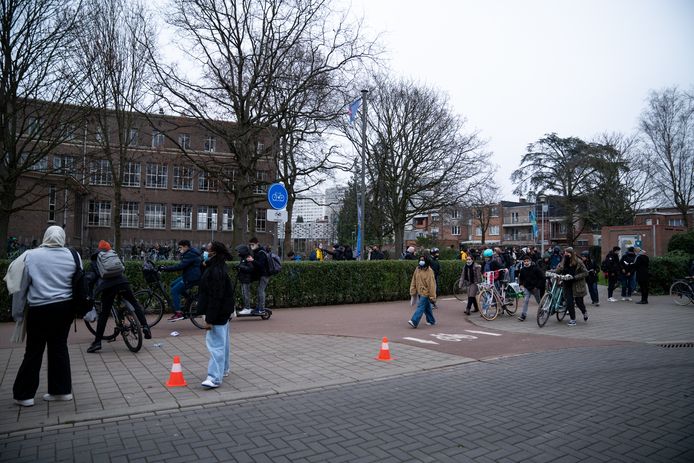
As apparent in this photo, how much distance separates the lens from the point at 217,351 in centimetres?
627

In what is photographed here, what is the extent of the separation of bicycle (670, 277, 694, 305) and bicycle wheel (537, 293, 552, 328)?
23.5ft

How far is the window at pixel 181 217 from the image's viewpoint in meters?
53.0

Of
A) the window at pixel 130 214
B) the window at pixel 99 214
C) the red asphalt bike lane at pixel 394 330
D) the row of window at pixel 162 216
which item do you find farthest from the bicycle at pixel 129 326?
the window at pixel 130 214

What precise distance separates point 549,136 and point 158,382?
57358mm

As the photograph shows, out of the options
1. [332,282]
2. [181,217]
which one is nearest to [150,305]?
[332,282]

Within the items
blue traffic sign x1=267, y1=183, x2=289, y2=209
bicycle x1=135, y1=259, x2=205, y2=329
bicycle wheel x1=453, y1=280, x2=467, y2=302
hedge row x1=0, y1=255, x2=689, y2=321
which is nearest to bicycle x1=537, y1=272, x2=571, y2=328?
bicycle wheel x1=453, y1=280, x2=467, y2=302

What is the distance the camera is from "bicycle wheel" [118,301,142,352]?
8.16 meters

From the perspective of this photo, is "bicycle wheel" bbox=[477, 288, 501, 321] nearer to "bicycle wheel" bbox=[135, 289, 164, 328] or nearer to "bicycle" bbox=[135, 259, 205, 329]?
"bicycle" bbox=[135, 259, 205, 329]

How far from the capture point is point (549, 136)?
2206 inches

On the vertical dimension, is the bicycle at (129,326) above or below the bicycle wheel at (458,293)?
above

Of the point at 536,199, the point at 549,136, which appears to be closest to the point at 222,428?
the point at 536,199

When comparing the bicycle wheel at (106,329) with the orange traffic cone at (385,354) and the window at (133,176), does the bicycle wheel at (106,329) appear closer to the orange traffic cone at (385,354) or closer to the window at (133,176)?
the orange traffic cone at (385,354)

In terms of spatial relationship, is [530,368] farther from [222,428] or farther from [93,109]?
[93,109]

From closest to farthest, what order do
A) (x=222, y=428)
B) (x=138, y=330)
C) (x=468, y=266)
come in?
(x=222, y=428), (x=138, y=330), (x=468, y=266)
